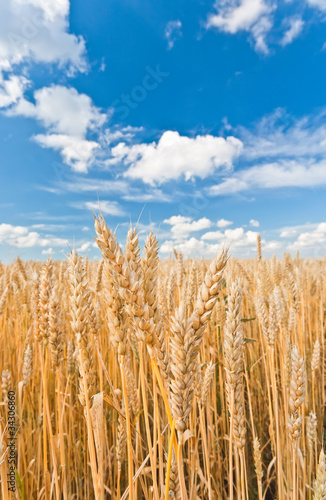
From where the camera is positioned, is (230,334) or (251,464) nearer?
(230,334)

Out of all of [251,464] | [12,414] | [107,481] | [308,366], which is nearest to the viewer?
[12,414]

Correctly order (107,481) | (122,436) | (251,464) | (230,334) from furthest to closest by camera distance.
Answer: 1. (251,464)
2. (107,481)
3. (122,436)
4. (230,334)

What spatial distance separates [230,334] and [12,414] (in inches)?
52.7

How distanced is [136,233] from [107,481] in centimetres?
183

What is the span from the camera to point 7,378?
69.2 inches

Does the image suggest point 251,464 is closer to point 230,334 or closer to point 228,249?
point 230,334

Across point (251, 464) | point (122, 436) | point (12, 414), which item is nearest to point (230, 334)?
point (122, 436)

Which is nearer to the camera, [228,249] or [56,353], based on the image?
[228,249]

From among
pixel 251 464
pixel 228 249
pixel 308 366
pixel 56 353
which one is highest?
pixel 228 249

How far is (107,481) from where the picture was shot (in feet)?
6.35

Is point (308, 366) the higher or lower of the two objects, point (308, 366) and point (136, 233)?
the lower

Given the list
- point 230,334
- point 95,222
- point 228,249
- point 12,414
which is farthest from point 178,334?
point 12,414

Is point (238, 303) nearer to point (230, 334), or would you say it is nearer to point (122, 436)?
point (230, 334)

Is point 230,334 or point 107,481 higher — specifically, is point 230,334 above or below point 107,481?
above
